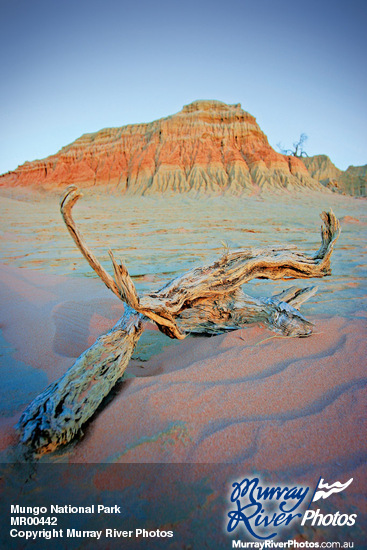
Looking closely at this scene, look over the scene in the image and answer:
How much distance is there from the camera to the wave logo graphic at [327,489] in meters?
1.12

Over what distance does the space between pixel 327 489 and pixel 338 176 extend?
47.4 meters

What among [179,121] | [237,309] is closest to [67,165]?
[179,121]

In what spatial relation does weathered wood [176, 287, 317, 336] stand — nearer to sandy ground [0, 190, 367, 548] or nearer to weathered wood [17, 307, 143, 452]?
sandy ground [0, 190, 367, 548]

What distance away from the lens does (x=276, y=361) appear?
1.91 metres

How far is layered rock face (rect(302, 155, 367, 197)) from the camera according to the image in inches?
1324

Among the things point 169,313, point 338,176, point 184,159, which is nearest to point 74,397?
point 169,313

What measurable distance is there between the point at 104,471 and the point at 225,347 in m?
1.14

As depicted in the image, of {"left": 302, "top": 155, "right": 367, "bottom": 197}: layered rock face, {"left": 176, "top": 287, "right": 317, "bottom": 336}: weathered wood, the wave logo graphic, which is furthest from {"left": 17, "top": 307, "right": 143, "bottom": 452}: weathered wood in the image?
{"left": 302, "top": 155, "right": 367, "bottom": 197}: layered rock face

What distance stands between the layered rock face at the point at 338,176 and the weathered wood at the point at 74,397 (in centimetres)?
3533

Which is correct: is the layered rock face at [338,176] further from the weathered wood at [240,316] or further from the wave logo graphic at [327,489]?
the wave logo graphic at [327,489]

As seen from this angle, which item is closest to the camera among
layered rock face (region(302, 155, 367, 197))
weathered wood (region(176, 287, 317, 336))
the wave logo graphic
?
the wave logo graphic

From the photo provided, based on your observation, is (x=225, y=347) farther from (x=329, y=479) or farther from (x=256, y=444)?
(x=329, y=479)

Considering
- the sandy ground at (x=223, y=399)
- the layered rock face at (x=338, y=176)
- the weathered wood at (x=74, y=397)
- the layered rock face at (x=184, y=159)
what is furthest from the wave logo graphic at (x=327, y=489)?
the layered rock face at (x=338, y=176)

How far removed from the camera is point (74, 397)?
1441 millimetres
